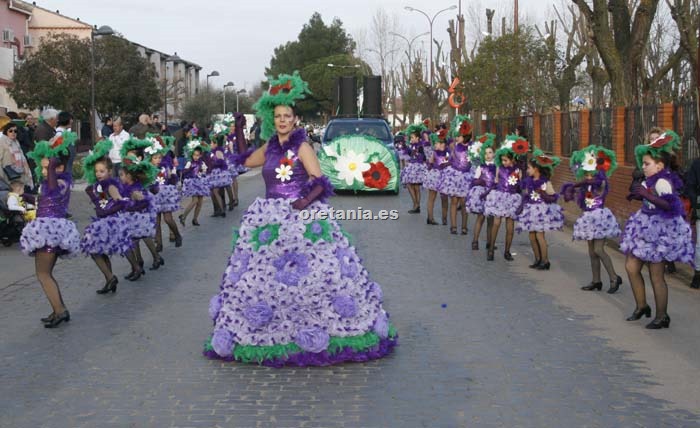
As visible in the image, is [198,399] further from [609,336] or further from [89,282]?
[89,282]

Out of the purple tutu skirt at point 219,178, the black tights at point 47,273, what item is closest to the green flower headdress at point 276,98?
the black tights at point 47,273

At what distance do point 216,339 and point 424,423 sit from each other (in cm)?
220

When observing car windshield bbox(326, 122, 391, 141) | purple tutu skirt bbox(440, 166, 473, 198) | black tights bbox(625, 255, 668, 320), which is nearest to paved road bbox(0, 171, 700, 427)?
black tights bbox(625, 255, 668, 320)

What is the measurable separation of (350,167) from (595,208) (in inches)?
609

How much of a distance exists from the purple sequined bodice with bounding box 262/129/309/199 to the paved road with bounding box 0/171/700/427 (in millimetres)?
1413

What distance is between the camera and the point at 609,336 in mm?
8602

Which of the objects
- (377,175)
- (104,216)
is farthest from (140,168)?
(377,175)

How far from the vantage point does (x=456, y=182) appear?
16.5 m

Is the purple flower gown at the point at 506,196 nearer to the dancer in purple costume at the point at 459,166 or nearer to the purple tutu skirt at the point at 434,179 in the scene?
the dancer in purple costume at the point at 459,166

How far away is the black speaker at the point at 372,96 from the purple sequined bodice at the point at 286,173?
92.0 ft

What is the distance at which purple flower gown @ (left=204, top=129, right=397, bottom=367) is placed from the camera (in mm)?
7406

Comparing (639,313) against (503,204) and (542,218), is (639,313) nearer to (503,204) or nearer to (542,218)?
(542,218)

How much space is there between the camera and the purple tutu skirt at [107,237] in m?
10.6

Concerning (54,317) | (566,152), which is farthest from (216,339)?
(566,152)
